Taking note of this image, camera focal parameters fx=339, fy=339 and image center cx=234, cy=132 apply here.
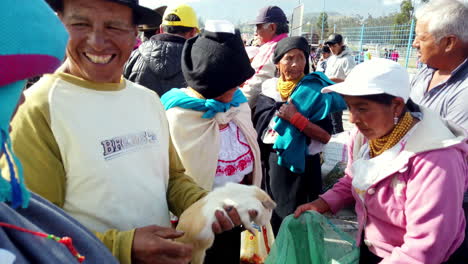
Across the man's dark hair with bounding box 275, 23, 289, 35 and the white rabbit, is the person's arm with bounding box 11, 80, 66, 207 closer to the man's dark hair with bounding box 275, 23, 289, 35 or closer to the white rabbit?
the white rabbit

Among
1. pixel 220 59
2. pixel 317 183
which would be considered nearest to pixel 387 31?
pixel 317 183

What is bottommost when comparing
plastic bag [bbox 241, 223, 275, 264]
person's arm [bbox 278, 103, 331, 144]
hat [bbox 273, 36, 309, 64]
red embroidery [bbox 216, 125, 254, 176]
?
plastic bag [bbox 241, 223, 275, 264]

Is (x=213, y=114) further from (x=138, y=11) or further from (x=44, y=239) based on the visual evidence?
(x=44, y=239)

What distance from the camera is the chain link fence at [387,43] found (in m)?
11.8

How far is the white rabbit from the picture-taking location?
122 cm

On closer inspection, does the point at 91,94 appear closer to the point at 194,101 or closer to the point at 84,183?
the point at 84,183

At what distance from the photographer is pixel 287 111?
109 inches

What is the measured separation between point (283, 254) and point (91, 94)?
130 centimetres

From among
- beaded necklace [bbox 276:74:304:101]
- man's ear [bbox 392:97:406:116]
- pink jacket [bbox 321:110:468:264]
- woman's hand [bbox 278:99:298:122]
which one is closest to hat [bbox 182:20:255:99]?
woman's hand [bbox 278:99:298:122]

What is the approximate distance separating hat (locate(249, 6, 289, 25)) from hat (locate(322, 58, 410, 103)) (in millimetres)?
2526

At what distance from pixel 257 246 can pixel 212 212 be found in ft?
4.33

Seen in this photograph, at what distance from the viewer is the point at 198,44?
224cm

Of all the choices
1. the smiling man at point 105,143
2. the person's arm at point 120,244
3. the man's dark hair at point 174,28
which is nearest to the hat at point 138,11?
the smiling man at point 105,143

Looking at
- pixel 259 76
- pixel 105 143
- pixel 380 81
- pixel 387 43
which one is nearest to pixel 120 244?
pixel 105 143
